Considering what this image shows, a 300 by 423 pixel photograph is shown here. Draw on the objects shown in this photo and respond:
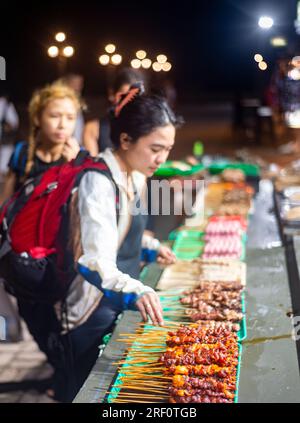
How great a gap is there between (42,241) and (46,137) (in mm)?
981

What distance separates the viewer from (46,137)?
4.12m

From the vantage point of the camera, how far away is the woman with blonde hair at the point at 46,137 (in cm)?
402

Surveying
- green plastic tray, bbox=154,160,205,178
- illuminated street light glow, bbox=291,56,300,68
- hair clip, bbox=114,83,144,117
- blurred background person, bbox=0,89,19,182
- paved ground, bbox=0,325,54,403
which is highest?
blurred background person, bbox=0,89,19,182

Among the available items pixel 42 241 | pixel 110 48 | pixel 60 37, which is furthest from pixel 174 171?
pixel 42 241

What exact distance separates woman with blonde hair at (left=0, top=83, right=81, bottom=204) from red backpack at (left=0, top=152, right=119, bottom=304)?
550mm

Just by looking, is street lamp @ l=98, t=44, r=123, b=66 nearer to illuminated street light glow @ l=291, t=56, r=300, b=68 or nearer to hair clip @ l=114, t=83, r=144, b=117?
hair clip @ l=114, t=83, r=144, b=117

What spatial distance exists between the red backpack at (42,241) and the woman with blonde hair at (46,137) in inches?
21.7

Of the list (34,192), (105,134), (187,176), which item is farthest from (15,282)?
(187,176)

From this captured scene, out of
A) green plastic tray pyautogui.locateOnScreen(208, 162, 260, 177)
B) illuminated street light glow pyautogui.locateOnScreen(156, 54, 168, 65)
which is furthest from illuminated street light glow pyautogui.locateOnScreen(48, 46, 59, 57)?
green plastic tray pyautogui.locateOnScreen(208, 162, 260, 177)

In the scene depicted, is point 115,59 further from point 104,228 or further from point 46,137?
point 104,228

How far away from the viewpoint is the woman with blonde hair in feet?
13.2

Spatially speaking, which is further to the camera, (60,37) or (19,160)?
(19,160)
